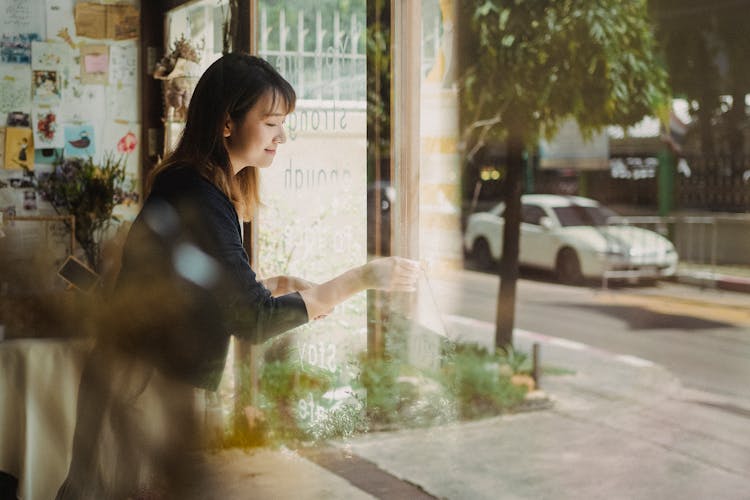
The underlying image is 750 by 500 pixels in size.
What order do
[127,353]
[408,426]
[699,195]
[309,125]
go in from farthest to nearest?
[699,195] < [408,426] < [309,125] < [127,353]

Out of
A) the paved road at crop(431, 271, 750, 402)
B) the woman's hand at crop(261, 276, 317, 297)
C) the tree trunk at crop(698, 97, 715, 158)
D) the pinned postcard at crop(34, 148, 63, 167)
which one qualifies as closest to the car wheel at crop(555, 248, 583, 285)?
the paved road at crop(431, 271, 750, 402)

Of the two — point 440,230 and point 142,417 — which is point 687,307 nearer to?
point 440,230

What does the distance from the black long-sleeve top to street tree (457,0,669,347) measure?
→ 3.53m

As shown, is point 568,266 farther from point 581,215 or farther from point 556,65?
point 556,65

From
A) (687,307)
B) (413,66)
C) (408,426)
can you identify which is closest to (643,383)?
(687,307)

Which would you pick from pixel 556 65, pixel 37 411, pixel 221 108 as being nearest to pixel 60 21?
pixel 37 411

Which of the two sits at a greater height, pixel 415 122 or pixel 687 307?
pixel 415 122

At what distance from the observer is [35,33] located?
15.4 feet

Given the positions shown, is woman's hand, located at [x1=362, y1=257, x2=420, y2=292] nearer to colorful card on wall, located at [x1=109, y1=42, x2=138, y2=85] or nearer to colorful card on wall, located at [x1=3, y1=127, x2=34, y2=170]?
colorful card on wall, located at [x1=3, y1=127, x2=34, y2=170]

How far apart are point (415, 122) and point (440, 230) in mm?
2435

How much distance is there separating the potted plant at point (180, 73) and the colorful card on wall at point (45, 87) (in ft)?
1.60

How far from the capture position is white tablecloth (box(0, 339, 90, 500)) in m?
3.34

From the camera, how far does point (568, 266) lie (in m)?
8.10

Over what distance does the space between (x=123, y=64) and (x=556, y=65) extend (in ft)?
7.88
